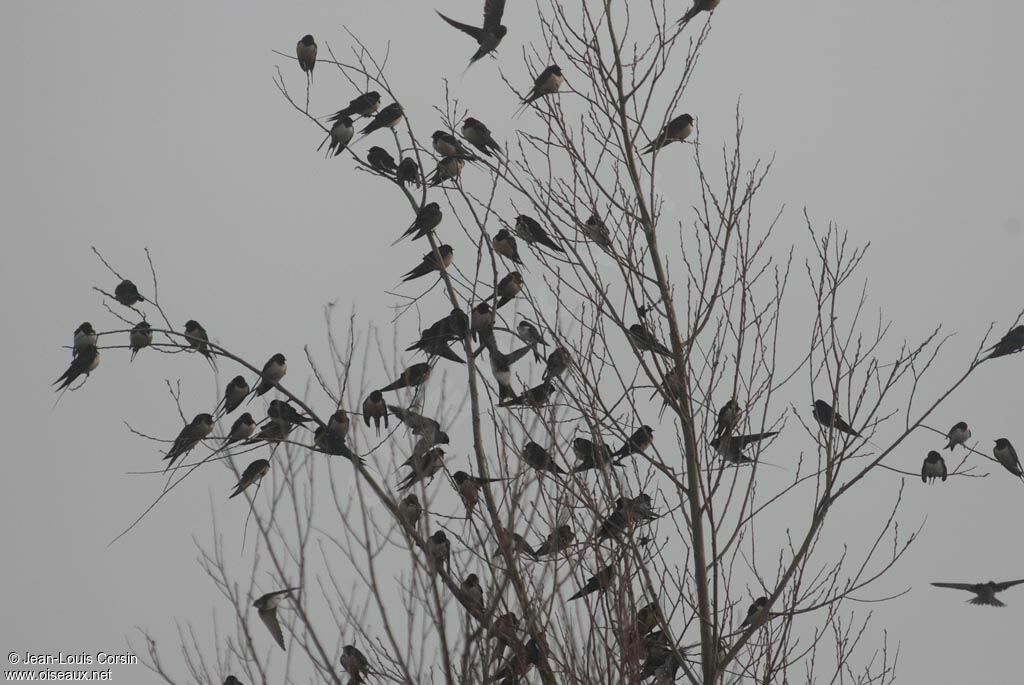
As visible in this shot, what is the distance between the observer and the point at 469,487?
513 cm

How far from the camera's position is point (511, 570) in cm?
434

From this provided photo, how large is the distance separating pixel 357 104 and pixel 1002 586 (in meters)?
4.38

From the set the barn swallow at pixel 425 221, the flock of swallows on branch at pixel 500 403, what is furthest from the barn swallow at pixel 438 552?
the barn swallow at pixel 425 221

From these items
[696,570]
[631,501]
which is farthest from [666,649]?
[631,501]

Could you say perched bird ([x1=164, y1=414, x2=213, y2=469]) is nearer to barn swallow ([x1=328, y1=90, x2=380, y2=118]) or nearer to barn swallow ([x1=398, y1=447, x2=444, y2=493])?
barn swallow ([x1=398, y1=447, x2=444, y2=493])

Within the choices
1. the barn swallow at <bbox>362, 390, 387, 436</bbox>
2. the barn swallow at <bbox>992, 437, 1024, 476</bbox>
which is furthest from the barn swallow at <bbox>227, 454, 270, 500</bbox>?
the barn swallow at <bbox>992, 437, 1024, 476</bbox>

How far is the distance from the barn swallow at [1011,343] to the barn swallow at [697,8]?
197 centimetres

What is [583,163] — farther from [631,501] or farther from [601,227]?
[631,501]

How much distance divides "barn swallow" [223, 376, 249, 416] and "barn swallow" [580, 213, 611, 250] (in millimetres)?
2644

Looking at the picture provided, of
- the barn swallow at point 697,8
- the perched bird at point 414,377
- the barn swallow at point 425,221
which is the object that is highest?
the barn swallow at point 697,8

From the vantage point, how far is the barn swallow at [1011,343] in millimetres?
5238

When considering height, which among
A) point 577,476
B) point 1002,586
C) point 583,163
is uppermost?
point 583,163

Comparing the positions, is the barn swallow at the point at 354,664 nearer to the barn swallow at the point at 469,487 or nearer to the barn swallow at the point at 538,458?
the barn swallow at the point at 469,487

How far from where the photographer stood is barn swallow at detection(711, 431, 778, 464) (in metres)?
4.22
